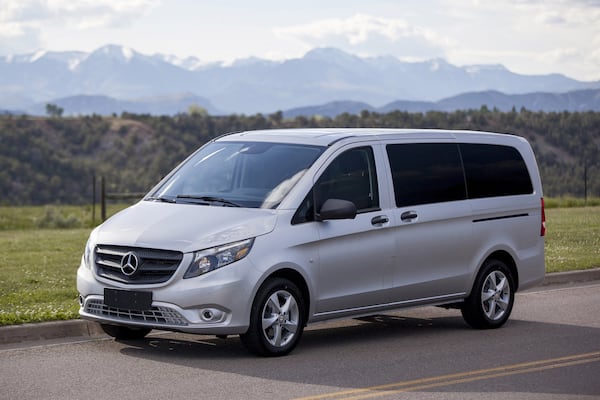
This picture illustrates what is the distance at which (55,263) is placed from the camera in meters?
17.8

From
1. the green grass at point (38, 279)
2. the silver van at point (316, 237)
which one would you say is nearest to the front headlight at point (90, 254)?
the silver van at point (316, 237)

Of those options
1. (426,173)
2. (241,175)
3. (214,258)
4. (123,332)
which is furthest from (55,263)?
(214,258)

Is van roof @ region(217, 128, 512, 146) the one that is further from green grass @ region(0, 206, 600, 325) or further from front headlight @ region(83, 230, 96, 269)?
green grass @ region(0, 206, 600, 325)

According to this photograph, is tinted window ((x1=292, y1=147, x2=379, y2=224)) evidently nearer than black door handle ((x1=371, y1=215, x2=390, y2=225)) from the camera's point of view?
Yes

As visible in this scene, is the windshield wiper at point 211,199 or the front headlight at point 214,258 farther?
the windshield wiper at point 211,199

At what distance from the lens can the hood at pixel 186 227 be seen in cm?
971

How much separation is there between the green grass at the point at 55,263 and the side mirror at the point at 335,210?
9.47ft

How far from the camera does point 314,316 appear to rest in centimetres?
1041

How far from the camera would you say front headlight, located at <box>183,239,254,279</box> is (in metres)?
9.64

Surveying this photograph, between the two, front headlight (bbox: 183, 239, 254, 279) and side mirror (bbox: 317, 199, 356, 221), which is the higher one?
side mirror (bbox: 317, 199, 356, 221)

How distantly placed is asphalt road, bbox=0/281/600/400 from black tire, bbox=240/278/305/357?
0.41 ft

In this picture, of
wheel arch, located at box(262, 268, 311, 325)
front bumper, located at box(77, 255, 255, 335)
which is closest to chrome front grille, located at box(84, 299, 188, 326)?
front bumper, located at box(77, 255, 255, 335)

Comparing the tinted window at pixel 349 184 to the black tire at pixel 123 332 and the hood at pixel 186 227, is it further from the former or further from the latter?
the black tire at pixel 123 332

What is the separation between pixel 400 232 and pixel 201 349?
7.15 feet
